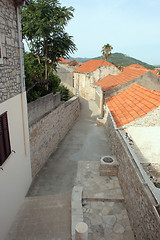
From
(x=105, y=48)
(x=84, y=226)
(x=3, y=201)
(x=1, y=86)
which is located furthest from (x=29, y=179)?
(x=105, y=48)

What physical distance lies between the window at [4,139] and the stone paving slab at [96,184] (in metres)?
3.48

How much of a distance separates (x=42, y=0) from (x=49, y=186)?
10.7 m

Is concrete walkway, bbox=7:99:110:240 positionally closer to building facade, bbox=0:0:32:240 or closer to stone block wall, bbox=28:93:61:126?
building facade, bbox=0:0:32:240

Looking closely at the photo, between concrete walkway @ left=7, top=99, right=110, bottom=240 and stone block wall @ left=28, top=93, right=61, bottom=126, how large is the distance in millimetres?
2751

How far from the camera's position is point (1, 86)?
4773mm

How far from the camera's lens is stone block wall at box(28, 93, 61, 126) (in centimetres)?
770

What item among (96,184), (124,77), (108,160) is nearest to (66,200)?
(96,184)

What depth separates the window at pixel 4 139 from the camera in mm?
4801

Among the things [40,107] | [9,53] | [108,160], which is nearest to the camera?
[9,53]

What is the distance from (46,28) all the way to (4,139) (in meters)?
7.92

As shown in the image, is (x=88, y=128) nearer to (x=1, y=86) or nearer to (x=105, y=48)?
(x=1, y=86)

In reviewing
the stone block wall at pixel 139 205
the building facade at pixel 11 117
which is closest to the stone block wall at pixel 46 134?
the building facade at pixel 11 117

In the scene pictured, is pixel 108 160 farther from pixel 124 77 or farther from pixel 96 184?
pixel 124 77

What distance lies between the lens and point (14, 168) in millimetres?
5805
